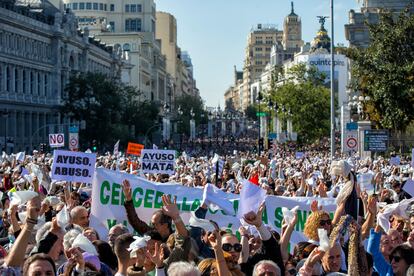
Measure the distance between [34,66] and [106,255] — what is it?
282 feet

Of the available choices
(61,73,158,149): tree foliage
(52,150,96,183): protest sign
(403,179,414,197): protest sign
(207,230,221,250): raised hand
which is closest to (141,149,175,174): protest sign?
(52,150,96,183): protest sign

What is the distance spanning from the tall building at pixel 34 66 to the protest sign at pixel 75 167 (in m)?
64.2

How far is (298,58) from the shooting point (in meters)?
168

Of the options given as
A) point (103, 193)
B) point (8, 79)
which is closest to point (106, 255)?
point (103, 193)

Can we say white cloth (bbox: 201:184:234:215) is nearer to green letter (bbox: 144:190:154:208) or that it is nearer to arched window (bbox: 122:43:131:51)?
green letter (bbox: 144:190:154:208)

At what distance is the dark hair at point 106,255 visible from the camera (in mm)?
9156

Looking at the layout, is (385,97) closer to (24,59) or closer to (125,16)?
(24,59)

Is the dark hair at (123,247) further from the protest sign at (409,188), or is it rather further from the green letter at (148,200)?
the protest sign at (409,188)

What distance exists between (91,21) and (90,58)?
4175 cm

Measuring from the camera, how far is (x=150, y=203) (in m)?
13.4

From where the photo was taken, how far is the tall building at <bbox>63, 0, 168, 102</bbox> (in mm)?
147750

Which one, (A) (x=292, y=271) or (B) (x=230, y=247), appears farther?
(A) (x=292, y=271)

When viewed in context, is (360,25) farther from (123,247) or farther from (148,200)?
(123,247)

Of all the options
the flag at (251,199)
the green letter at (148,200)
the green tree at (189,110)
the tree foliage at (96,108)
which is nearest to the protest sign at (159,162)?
the green letter at (148,200)
